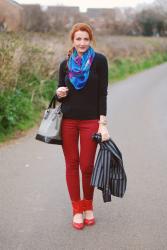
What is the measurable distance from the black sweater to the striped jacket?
1.05 ft

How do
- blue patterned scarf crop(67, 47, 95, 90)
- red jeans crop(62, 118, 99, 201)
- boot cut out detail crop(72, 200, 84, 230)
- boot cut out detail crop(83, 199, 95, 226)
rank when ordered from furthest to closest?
boot cut out detail crop(83, 199, 95, 226) < boot cut out detail crop(72, 200, 84, 230) < red jeans crop(62, 118, 99, 201) < blue patterned scarf crop(67, 47, 95, 90)

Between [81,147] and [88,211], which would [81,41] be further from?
Result: [88,211]

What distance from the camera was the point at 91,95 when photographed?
4.93 metres

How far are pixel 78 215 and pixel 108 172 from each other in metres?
0.59

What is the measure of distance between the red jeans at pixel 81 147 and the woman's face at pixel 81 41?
672 millimetres

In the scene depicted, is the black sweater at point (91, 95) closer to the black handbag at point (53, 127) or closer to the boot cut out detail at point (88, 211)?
the black handbag at point (53, 127)

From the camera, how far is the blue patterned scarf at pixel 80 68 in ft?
15.8

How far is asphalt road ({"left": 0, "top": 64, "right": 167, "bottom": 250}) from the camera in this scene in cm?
485

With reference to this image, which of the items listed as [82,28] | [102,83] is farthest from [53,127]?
[82,28]

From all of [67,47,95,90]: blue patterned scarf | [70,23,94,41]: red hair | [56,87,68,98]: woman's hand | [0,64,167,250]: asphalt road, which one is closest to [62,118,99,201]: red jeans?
[56,87,68,98]: woman's hand

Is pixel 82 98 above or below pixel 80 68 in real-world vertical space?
below

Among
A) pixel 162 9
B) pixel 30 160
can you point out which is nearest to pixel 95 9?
pixel 162 9

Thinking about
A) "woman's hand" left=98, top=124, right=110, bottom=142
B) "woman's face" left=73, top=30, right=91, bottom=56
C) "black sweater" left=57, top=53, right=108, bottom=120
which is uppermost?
"woman's face" left=73, top=30, right=91, bottom=56

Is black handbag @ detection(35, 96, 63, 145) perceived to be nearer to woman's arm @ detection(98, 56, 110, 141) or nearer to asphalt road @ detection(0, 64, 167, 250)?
woman's arm @ detection(98, 56, 110, 141)
